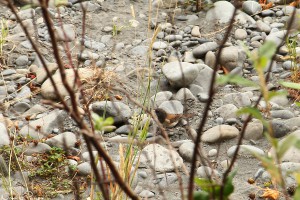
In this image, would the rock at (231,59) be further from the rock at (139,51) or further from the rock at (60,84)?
the rock at (60,84)

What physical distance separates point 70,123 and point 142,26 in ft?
4.39

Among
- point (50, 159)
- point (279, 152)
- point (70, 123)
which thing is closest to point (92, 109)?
point (70, 123)

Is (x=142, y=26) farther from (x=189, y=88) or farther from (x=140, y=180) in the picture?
(x=140, y=180)

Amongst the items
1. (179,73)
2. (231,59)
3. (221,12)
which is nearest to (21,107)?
(179,73)

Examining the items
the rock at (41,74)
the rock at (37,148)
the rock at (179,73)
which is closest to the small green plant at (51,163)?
the rock at (37,148)

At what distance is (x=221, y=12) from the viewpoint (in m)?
4.52

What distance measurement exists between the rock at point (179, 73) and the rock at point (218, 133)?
498 millimetres

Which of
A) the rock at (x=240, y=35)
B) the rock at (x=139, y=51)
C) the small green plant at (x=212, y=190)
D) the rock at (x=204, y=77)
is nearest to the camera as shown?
the small green plant at (x=212, y=190)

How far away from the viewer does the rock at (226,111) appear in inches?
133

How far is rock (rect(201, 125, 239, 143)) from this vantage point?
3155 mm

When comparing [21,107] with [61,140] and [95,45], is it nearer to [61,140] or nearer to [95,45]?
[61,140]

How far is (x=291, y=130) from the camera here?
3154 millimetres

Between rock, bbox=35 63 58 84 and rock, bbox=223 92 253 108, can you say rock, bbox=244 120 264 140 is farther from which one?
rock, bbox=35 63 58 84

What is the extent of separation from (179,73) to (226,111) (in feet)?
1.30
